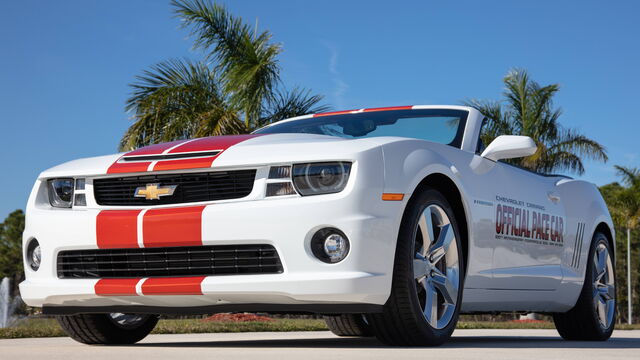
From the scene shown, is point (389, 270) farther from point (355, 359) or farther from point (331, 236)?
point (355, 359)

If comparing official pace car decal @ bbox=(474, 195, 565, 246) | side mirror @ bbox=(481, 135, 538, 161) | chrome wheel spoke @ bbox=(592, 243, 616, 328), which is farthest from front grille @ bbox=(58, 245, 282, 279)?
chrome wheel spoke @ bbox=(592, 243, 616, 328)

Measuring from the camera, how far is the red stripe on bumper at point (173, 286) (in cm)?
463

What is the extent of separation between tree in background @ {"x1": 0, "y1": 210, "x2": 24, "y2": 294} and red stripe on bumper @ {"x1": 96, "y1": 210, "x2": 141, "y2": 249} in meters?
71.6

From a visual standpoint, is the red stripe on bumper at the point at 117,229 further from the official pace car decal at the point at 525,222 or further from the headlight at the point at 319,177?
the official pace car decal at the point at 525,222

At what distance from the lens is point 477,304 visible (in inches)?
223

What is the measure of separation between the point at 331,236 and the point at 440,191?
43.4 inches

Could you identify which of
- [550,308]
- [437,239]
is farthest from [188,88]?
[437,239]

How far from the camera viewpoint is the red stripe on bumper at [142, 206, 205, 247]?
4.61 metres

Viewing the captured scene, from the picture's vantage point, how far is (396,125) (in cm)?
622

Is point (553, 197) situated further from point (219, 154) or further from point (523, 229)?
point (219, 154)

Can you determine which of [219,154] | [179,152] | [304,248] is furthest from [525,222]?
[179,152]

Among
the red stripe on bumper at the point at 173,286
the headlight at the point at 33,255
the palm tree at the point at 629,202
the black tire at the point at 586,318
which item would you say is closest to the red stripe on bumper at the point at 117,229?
the red stripe on bumper at the point at 173,286

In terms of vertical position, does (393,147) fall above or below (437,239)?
above

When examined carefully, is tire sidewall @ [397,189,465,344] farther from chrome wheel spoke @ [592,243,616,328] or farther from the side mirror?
chrome wheel spoke @ [592,243,616,328]
